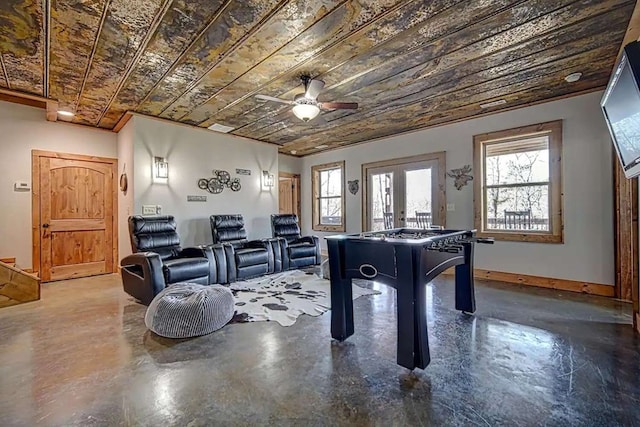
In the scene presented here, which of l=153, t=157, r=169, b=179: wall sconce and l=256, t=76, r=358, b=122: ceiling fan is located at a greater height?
l=256, t=76, r=358, b=122: ceiling fan

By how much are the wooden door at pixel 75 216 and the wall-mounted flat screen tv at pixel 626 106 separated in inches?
266

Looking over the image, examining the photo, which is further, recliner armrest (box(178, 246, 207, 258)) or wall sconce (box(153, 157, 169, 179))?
wall sconce (box(153, 157, 169, 179))

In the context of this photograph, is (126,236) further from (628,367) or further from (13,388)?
(628,367)

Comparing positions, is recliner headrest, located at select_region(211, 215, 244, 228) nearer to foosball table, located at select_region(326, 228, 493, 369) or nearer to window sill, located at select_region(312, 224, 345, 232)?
window sill, located at select_region(312, 224, 345, 232)

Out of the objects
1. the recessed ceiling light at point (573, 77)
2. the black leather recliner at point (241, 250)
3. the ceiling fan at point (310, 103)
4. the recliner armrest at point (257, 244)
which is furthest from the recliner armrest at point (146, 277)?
the recessed ceiling light at point (573, 77)

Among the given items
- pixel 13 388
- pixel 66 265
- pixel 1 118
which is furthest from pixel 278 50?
pixel 66 265

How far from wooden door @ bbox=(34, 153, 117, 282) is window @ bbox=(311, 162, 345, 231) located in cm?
425

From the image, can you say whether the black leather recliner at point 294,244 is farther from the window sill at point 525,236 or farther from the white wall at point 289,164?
the window sill at point 525,236

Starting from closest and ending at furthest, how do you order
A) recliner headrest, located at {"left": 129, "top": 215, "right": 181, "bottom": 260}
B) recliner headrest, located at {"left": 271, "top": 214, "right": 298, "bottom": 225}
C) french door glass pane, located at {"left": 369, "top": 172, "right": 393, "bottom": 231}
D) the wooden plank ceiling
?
the wooden plank ceiling → recliner headrest, located at {"left": 129, "top": 215, "right": 181, "bottom": 260} → recliner headrest, located at {"left": 271, "top": 214, "right": 298, "bottom": 225} → french door glass pane, located at {"left": 369, "top": 172, "right": 393, "bottom": 231}

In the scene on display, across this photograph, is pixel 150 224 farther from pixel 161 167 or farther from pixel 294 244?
pixel 294 244

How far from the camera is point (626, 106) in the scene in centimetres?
212

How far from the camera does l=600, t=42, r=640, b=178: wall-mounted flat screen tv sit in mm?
1831

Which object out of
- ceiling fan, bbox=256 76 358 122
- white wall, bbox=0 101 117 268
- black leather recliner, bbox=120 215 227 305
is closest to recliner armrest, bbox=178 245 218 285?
black leather recliner, bbox=120 215 227 305

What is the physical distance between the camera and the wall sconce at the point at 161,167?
504 centimetres
